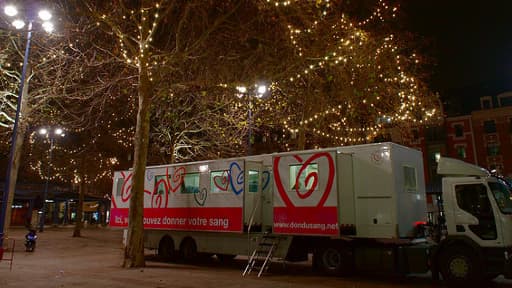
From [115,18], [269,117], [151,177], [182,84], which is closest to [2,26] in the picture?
[115,18]

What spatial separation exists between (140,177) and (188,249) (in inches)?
137

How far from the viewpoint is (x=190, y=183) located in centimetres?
1478

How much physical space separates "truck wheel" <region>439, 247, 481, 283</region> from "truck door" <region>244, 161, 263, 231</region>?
5.57m

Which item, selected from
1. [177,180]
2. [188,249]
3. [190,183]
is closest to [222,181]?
[190,183]

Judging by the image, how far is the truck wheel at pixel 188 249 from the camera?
1476 centimetres

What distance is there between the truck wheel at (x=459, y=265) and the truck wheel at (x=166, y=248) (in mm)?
9737

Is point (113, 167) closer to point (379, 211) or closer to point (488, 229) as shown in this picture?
point (379, 211)

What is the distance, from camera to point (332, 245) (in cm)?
1166

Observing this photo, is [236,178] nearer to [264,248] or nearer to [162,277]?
[264,248]

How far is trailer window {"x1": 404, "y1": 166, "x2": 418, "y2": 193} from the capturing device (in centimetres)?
1136

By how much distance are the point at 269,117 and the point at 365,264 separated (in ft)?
34.2

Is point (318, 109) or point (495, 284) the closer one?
point (495, 284)

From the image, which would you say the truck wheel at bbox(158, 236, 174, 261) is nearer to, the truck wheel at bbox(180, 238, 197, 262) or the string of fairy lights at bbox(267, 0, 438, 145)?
the truck wheel at bbox(180, 238, 197, 262)

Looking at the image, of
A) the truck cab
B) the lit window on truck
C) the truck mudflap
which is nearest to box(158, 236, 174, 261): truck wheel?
the lit window on truck
